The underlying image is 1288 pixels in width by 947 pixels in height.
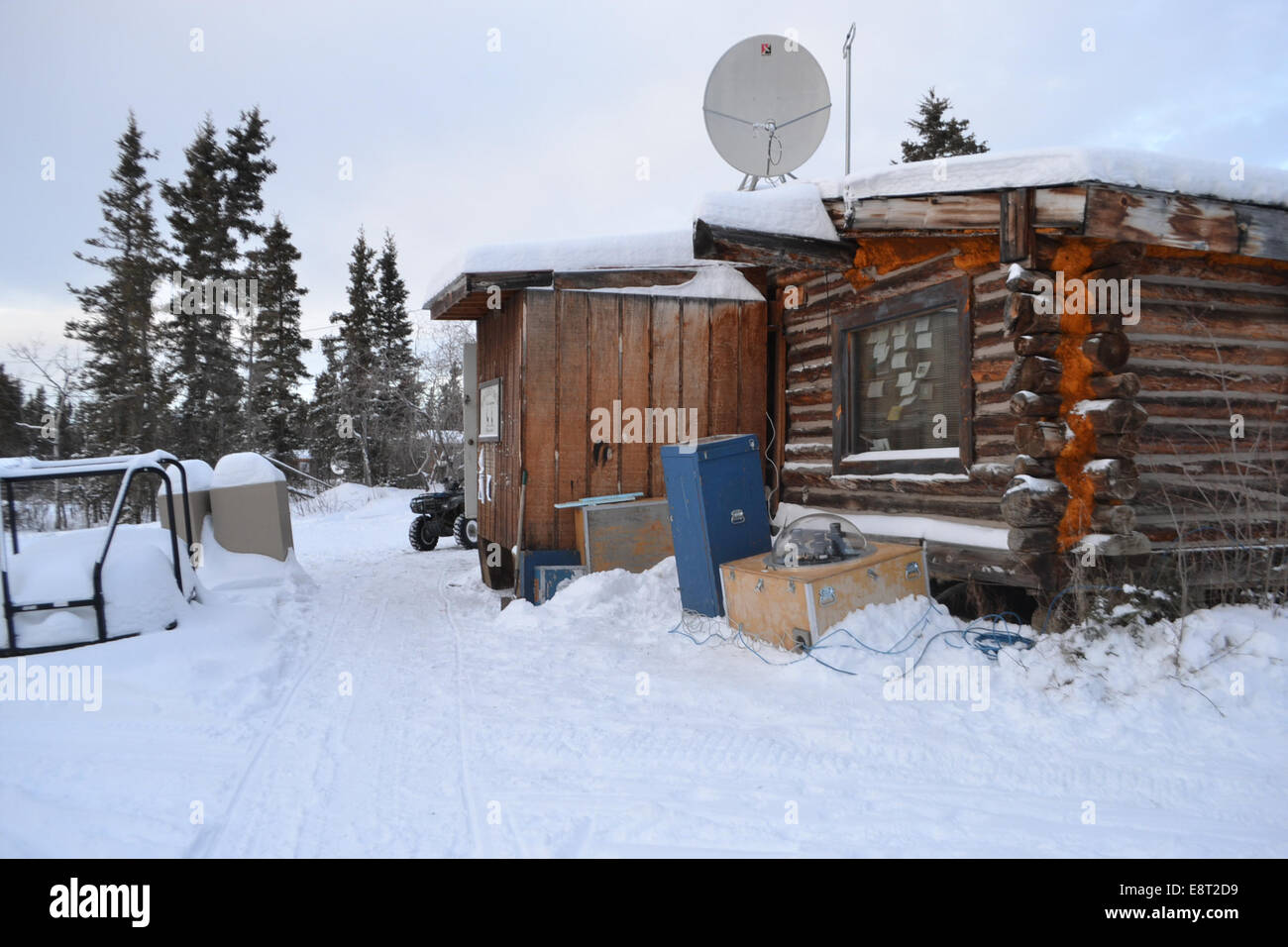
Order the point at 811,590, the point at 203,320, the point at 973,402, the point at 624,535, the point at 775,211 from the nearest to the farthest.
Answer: the point at 811,590
the point at 973,402
the point at 775,211
the point at 624,535
the point at 203,320

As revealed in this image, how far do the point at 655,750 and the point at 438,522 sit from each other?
1082 centimetres

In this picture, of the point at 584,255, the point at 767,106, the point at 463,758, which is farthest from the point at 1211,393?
the point at 463,758

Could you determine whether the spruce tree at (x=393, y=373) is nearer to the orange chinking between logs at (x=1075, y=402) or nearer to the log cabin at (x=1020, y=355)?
the log cabin at (x=1020, y=355)

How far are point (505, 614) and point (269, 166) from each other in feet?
82.7

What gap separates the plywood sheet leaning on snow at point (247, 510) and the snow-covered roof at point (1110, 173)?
7.29 metres

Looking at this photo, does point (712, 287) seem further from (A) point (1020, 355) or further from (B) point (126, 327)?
(B) point (126, 327)

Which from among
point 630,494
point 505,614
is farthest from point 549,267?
point 505,614

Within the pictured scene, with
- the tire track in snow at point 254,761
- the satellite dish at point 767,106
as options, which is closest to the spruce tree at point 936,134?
the satellite dish at point 767,106

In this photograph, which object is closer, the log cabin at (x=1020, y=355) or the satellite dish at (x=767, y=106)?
the log cabin at (x=1020, y=355)

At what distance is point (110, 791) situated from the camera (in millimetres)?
3189

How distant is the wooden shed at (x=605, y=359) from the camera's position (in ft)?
25.1

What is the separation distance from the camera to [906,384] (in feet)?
21.5
